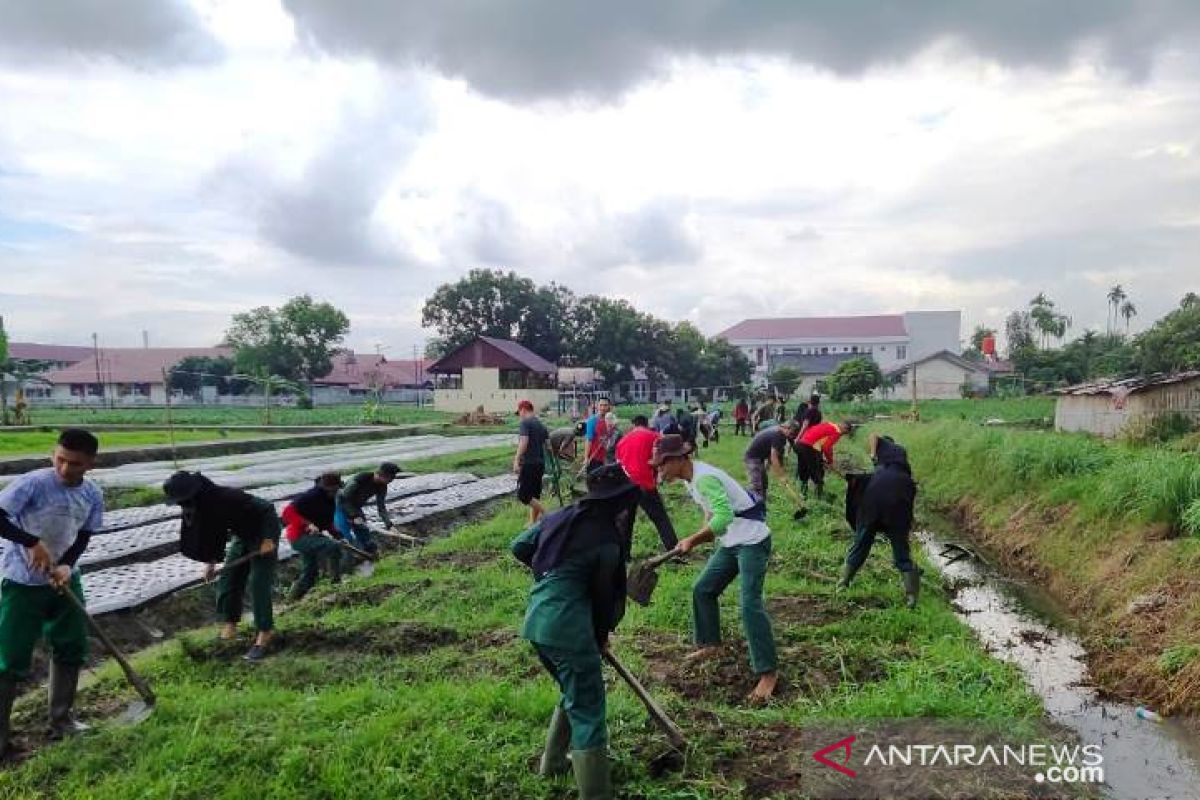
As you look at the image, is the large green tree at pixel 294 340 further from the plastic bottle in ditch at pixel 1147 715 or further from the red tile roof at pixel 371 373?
the plastic bottle in ditch at pixel 1147 715

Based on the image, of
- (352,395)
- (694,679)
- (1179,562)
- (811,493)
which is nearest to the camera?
(694,679)

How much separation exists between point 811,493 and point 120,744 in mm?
11676

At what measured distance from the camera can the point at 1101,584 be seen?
339 inches

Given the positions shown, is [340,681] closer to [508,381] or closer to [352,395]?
[508,381]

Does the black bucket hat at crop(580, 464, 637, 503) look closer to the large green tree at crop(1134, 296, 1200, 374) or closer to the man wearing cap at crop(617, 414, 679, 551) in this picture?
the man wearing cap at crop(617, 414, 679, 551)

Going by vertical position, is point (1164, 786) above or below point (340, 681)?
below

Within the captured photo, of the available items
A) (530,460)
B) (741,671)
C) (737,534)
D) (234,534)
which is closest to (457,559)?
(530,460)

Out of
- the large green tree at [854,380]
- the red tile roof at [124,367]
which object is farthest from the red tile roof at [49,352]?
the large green tree at [854,380]

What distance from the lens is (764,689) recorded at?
5305mm

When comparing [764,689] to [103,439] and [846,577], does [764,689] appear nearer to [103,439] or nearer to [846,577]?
[846,577]

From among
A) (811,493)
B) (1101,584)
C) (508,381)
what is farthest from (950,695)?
(508,381)

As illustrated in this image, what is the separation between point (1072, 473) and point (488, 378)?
1725 inches

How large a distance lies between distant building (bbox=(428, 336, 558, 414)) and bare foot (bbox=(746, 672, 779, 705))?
153 ft

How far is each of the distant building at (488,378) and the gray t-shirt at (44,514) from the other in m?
46.5
